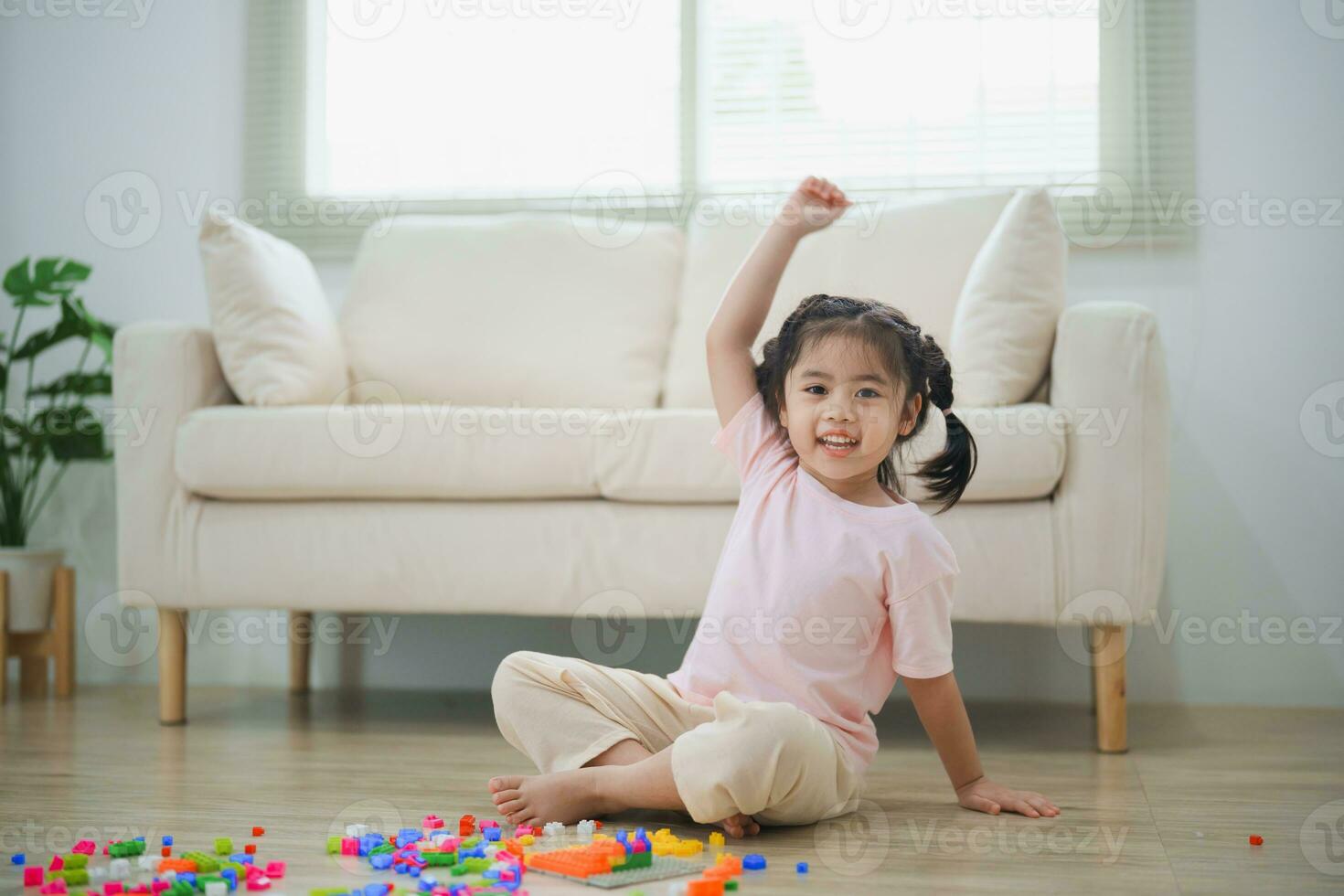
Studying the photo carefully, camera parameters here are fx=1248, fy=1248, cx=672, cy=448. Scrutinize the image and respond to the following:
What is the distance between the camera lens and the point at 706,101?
272cm

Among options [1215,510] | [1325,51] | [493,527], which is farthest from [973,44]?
[493,527]

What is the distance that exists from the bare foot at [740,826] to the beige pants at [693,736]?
1cm

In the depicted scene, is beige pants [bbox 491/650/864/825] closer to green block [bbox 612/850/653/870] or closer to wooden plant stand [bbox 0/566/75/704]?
green block [bbox 612/850/653/870]

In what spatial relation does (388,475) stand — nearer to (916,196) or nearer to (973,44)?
(916,196)

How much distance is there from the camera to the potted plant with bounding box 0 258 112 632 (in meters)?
2.41

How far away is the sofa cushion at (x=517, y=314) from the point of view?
2.39m
